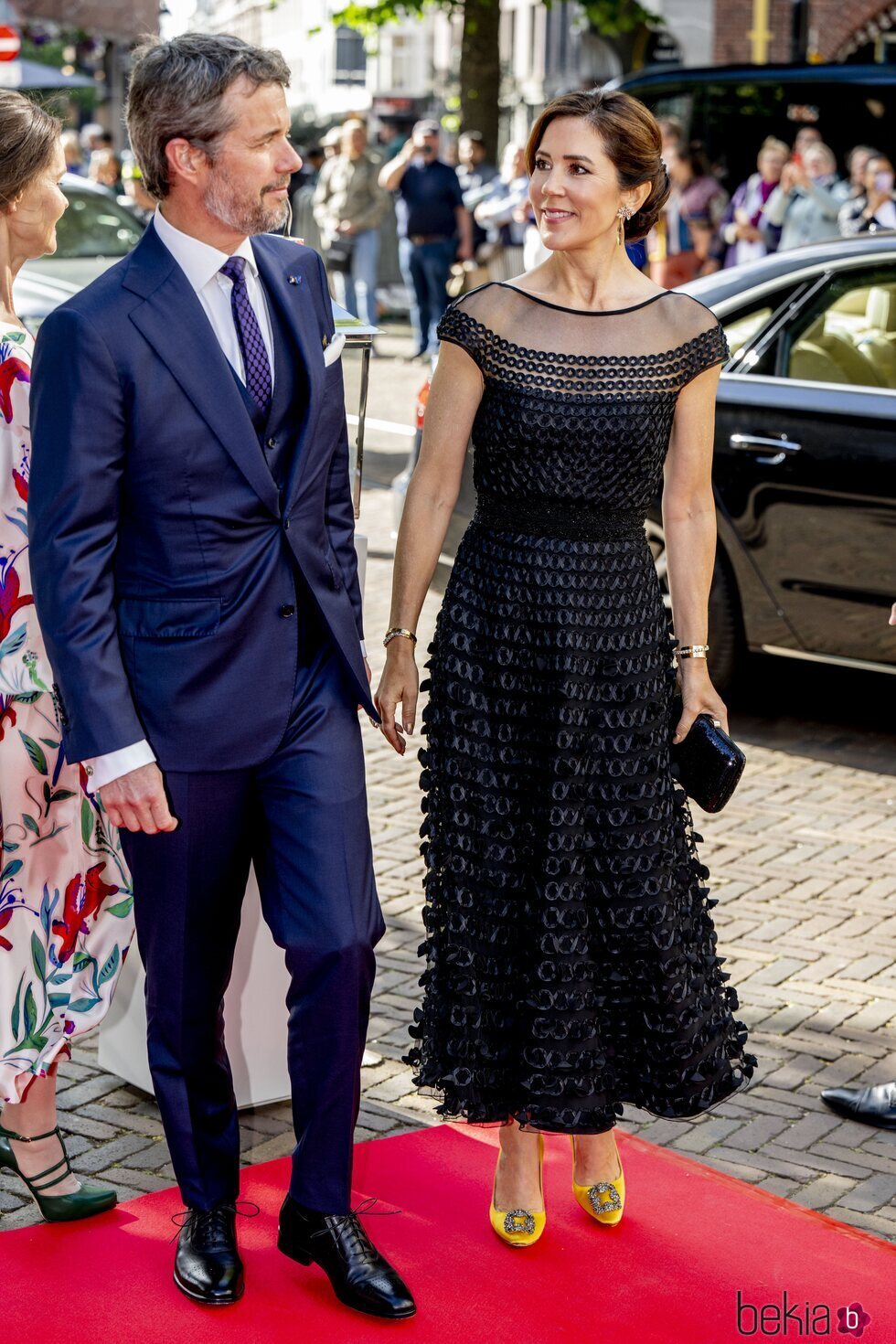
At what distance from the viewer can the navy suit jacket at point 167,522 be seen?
277 cm

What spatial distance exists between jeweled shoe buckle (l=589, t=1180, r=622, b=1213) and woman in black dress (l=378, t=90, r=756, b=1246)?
0.14 metres

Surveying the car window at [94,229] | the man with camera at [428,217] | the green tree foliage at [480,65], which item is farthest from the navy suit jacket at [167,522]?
the green tree foliage at [480,65]

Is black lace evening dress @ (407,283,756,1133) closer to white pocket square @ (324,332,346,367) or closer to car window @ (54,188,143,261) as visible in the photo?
white pocket square @ (324,332,346,367)

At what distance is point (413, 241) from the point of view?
17266mm

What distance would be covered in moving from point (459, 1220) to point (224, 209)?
6.22 feet

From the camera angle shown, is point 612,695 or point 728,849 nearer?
point 612,695

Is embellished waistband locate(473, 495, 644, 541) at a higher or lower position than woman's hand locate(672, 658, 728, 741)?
higher


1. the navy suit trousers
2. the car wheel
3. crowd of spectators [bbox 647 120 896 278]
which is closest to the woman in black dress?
the navy suit trousers

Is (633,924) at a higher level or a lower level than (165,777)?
lower

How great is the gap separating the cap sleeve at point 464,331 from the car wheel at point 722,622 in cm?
344

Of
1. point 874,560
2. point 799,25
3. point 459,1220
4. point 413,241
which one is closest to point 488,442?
point 459,1220

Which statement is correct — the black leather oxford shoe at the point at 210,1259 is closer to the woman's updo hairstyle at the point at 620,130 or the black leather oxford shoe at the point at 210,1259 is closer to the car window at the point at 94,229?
the woman's updo hairstyle at the point at 620,130

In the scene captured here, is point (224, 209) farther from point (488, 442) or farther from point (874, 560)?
point (874, 560)

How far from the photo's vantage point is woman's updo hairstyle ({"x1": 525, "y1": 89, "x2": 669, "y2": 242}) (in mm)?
3107
